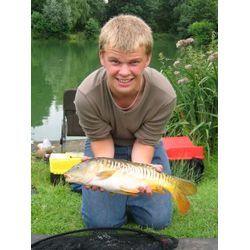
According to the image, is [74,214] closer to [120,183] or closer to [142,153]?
[142,153]

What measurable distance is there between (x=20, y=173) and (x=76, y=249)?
3.81 feet

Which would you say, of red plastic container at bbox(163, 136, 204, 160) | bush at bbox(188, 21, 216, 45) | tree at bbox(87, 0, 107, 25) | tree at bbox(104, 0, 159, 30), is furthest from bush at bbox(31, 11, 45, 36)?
red plastic container at bbox(163, 136, 204, 160)

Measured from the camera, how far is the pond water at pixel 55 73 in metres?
6.81

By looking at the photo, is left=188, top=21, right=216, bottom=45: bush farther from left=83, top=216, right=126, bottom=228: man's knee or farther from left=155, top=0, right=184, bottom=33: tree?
left=83, top=216, right=126, bottom=228: man's knee

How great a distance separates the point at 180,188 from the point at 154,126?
1.28ft

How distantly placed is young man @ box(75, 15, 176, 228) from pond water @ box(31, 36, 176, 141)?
3360mm

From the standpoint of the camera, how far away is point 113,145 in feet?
8.17

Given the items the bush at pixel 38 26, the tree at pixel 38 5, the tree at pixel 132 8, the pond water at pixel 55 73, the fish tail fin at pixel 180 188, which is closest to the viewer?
the fish tail fin at pixel 180 188

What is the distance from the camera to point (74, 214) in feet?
8.78

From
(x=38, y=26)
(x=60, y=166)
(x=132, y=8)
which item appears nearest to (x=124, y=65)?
(x=60, y=166)

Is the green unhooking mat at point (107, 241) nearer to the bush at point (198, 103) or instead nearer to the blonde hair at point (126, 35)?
the blonde hair at point (126, 35)

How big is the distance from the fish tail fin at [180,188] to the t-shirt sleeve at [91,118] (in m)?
0.47

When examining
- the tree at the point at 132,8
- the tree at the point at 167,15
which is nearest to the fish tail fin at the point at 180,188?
the tree at the point at 132,8

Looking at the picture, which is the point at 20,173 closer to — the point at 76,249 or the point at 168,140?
the point at 76,249
